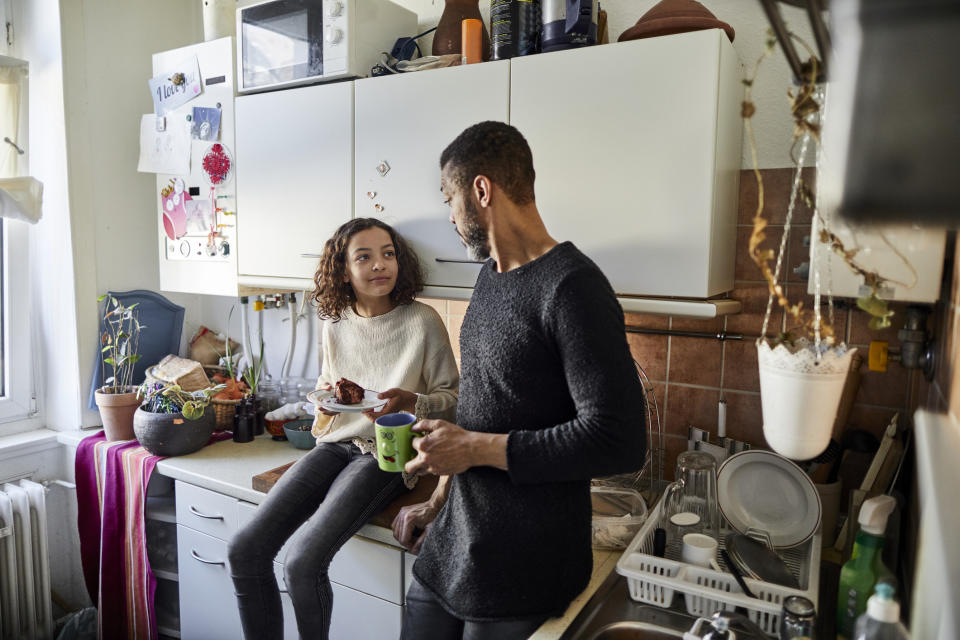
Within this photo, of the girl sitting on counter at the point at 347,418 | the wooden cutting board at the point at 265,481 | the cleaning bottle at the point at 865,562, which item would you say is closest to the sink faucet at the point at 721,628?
the cleaning bottle at the point at 865,562

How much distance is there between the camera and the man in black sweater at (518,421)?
1.04 meters

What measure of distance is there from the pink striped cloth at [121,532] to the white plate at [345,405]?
0.73 meters

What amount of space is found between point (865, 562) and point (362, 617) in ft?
3.70

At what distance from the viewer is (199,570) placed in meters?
1.99

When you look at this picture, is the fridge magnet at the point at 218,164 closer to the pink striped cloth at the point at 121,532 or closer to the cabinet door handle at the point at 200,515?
the pink striped cloth at the point at 121,532

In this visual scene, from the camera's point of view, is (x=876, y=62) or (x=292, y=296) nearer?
(x=876, y=62)

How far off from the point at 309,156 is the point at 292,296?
74 cm

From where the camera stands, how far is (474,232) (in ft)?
4.00

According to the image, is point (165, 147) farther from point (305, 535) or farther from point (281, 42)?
point (305, 535)

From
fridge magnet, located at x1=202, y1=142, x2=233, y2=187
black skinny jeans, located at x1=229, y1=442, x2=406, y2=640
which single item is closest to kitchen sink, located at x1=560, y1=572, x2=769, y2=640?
black skinny jeans, located at x1=229, y1=442, x2=406, y2=640

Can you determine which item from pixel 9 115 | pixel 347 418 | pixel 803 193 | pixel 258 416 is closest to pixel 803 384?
pixel 803 193

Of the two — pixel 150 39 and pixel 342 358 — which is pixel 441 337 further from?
pixel 150 39

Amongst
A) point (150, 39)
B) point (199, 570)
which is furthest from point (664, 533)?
point (150, 39)

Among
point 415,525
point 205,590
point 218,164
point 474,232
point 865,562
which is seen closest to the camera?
point 865,562
